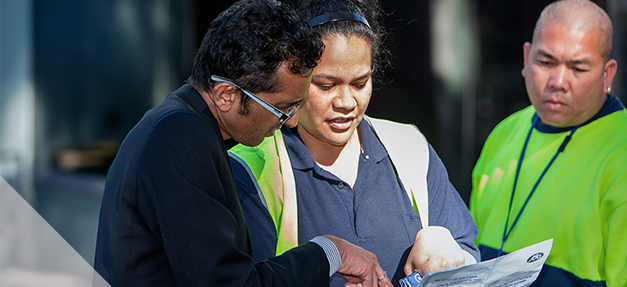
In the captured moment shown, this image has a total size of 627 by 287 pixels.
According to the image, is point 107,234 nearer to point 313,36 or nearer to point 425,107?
point 313,36

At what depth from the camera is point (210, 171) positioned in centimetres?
122

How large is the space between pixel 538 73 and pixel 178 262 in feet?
7.02

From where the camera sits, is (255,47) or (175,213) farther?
(255,47)

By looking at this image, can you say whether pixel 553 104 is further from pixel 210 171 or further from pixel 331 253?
pixel 210 171

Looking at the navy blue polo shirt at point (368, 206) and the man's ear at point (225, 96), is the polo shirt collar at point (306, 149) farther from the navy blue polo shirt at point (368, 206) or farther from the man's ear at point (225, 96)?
the man's ear at point (225, 96)

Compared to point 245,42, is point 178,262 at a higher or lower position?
lower

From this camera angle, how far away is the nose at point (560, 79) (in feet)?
8.38

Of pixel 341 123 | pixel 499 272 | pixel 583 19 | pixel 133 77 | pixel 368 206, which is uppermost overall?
pixel 583 19

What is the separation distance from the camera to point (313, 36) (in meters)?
1.44

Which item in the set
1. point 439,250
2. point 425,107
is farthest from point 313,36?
point 425,107

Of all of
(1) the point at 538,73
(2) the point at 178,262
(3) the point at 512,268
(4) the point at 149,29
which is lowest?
(3) the point at 512,268

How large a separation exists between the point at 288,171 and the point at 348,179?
0.81 feet

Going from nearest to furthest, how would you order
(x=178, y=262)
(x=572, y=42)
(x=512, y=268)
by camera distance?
(x=178, y=262) < (x=512, y=268) < (x=572, y=42)
